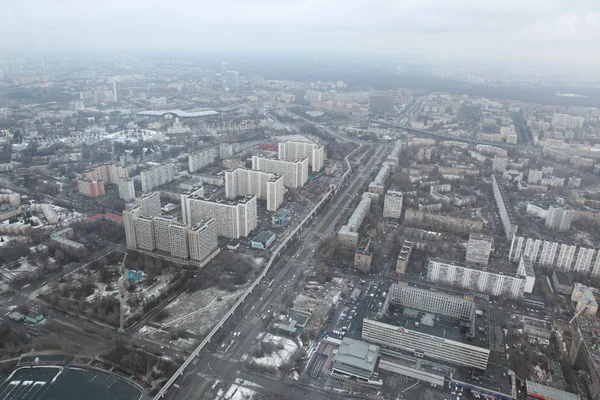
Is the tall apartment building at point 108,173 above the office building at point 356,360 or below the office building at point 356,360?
above

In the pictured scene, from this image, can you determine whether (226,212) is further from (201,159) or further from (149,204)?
(201,159)

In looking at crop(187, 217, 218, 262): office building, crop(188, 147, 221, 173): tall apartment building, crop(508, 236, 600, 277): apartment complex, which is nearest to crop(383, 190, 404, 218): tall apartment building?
crop(508, 236, 600, 277): apartment complex

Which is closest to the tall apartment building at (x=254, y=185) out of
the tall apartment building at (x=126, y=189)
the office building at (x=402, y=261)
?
the tall apartment building at (x=126, y=189)

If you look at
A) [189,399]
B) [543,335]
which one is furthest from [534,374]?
[189,399]

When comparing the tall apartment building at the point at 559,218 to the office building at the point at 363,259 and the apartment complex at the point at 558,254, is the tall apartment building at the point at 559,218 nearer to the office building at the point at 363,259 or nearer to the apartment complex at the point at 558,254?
the apartment complex at the point at 558,254

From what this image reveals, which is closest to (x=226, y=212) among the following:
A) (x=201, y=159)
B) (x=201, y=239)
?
(x=201, y=239)
